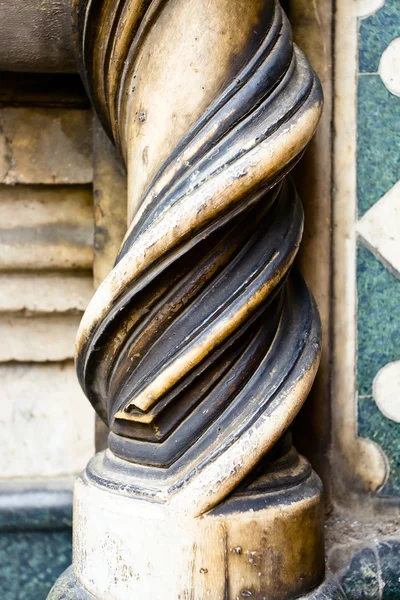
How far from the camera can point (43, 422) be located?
3.42 feet

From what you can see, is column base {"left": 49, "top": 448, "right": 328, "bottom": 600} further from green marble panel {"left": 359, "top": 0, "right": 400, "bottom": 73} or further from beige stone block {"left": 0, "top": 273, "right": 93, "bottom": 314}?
green marble panel {"left": 359, "top": 0, "right": 400, "bottom": 73}

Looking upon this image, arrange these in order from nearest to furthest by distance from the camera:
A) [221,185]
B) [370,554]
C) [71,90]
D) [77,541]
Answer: [221,185] < [77,541] < [370,554] < [71,90]

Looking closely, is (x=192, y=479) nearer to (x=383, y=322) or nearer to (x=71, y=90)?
(x=383, y=322)

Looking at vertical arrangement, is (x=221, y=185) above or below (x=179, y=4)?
below

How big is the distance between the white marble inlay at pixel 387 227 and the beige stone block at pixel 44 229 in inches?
15.6

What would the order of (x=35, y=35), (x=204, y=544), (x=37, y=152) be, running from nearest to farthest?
(x=204, y=544)
(x=35, y=35)
(x=37, y=152)

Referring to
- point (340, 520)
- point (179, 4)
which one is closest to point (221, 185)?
point (179, 4)

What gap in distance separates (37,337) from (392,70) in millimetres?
628

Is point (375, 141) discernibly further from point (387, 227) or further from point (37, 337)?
point (37, 337)

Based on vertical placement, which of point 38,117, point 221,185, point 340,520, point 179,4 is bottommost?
point 340,520

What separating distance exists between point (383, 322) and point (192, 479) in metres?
0.38

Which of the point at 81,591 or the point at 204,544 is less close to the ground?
the point at 204,544

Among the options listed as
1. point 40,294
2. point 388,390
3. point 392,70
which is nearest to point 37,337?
point 40,294

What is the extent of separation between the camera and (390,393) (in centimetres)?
91
